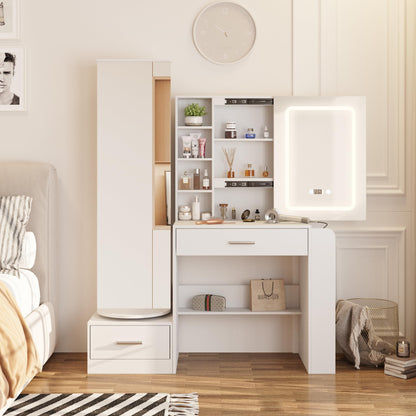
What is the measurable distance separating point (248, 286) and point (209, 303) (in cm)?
29

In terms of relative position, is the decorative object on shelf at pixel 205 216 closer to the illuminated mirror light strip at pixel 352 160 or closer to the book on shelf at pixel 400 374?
the illuminated mirror light strip at pixel 352 160

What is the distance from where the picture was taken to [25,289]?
3.22 meters

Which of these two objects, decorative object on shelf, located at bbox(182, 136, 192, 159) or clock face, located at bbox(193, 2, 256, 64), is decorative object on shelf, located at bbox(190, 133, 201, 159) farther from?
clock face, located at bbox(193, 2, 256, 64)

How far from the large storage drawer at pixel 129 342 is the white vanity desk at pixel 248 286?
0.27ft

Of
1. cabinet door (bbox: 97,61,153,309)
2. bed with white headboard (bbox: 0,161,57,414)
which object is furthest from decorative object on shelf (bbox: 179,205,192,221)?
bed with white headboard (bbox: 0,161,57,414)

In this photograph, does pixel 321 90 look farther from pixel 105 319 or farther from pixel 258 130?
pixel 105 319

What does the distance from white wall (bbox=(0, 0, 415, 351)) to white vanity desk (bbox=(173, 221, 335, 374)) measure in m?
0.49

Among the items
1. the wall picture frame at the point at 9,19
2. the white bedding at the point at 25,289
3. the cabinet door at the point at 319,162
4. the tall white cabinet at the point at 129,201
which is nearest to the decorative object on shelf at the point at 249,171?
the cabinet door at the point at 319,162

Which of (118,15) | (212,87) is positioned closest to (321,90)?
(212,87)

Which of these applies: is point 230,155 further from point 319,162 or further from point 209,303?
point 209,303

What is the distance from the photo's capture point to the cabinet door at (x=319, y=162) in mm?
3699

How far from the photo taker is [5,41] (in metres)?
3.75

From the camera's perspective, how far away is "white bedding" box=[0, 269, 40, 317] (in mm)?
3027

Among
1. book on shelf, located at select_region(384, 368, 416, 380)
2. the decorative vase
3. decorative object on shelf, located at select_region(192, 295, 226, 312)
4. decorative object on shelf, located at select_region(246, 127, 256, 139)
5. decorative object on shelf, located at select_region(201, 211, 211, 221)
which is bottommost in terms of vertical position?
book on shelf, located at select_region(384, 368, 416, 380)
